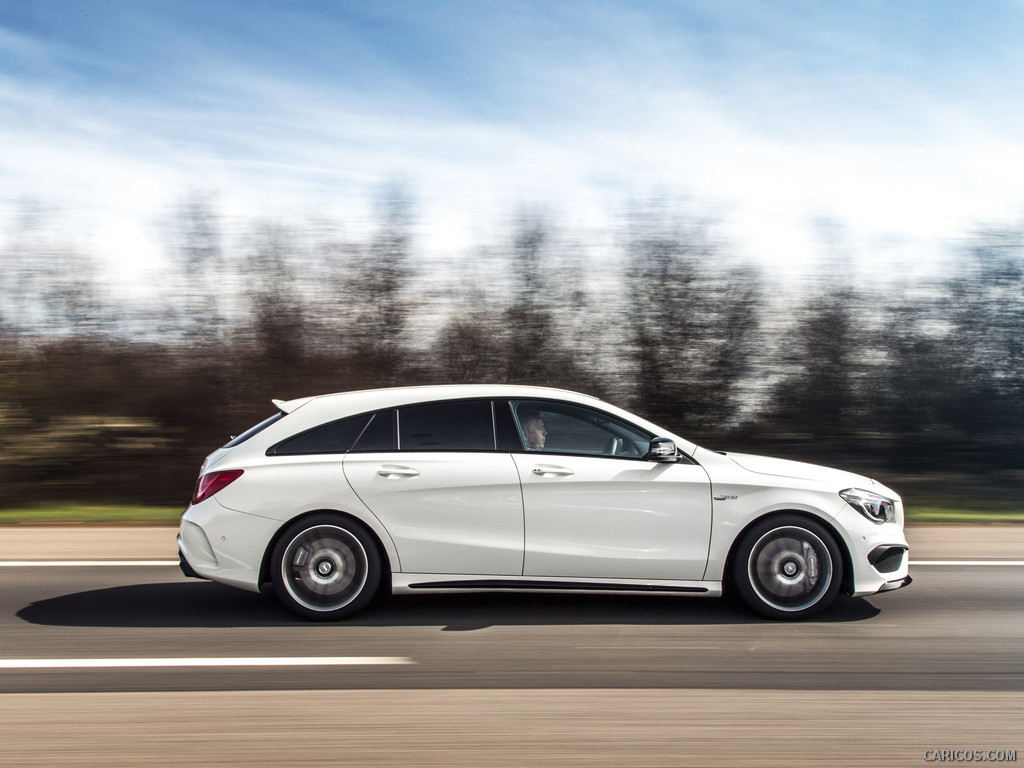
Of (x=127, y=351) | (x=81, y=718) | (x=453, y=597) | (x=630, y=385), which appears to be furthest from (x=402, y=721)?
(x=127, y=351)

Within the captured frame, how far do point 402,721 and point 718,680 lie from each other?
160 centimetres

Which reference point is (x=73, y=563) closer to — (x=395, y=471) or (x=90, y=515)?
(x=90, y=515)

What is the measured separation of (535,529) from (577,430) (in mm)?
695

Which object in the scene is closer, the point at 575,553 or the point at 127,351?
the point at 575,553

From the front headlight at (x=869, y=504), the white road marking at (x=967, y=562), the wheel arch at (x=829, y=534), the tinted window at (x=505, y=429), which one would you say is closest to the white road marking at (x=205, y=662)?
the tinted window at (x=505, y=429)

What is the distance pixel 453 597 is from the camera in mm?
6480

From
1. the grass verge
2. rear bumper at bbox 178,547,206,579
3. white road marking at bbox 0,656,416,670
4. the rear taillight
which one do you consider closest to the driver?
white road marking at bbox 0,656,416,670

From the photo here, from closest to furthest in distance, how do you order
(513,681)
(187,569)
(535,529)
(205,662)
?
(513,681)
(205,662)
(535,529)
(187,569)

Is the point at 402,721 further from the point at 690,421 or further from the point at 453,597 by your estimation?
the point at 690,421

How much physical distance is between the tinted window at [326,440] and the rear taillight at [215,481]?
280 millimetres

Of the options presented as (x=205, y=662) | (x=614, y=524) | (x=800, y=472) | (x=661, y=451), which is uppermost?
(x=661, y=451)

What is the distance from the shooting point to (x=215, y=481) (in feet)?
18.9

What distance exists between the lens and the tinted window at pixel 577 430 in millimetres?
5852

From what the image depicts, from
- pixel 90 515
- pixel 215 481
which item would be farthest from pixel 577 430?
pixel 90 515
